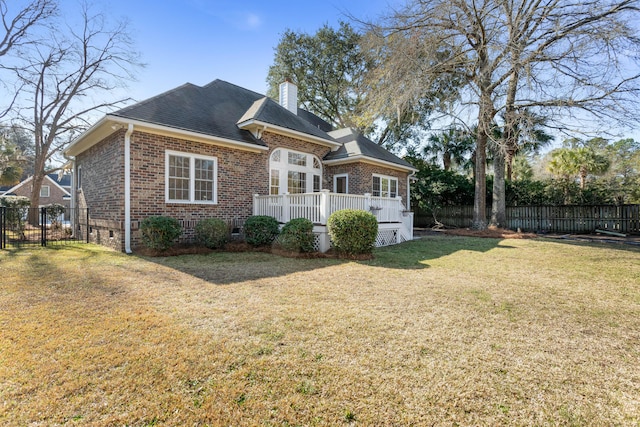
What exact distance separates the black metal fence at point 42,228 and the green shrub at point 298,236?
738 cm

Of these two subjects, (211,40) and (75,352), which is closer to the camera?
(75,352)

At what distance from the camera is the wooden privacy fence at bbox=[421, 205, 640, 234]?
47.1 ft

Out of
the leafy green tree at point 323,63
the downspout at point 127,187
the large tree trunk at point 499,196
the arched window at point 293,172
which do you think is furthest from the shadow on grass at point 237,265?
the leafy green tree at point 323,63

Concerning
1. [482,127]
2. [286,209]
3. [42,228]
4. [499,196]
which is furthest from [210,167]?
[499,196]

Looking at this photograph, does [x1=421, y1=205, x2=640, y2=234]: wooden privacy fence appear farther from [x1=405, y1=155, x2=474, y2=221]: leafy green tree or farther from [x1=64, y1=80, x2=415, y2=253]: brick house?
[x1=64, y1=80, x2=415, y2=253]: brick house

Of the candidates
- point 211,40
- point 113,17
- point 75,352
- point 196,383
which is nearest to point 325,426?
point 196,383

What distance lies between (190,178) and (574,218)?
734 inches

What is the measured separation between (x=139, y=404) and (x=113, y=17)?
24703mm

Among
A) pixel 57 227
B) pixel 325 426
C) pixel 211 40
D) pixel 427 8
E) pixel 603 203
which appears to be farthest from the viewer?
pixel 603 203

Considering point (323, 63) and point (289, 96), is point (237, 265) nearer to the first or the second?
point (289, 96)

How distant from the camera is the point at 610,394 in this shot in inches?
91.3

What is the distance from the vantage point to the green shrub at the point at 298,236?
8406 mm

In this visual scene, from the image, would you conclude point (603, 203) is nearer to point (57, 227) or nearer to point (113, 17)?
point (57, 227)

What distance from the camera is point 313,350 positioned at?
2908mm
